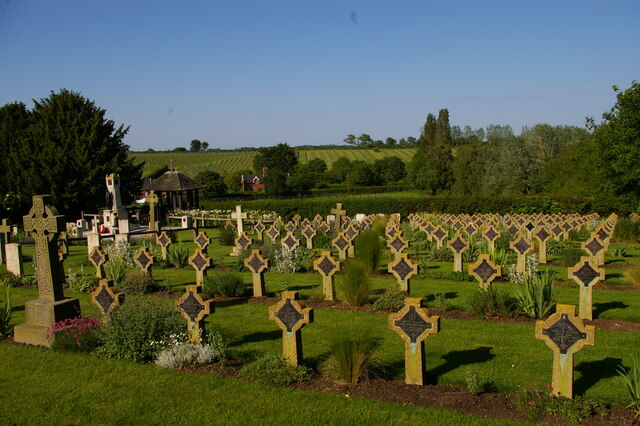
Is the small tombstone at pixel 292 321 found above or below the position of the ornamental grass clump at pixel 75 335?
above

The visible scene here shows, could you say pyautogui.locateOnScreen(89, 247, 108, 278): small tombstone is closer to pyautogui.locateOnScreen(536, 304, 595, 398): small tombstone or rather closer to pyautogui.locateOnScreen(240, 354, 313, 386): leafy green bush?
pyautogui.locateOnScreen(240, 354, 313, 386): leafy green bush

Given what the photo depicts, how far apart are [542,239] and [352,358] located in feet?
37.9

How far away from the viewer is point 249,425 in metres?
5.85

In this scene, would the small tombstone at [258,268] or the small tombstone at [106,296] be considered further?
the small tombstone at [258,268]

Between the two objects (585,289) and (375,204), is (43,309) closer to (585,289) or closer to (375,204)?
(585,289)

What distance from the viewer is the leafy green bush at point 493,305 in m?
10.1

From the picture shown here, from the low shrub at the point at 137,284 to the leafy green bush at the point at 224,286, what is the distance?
1714 mm

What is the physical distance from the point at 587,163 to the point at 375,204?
16.6 m

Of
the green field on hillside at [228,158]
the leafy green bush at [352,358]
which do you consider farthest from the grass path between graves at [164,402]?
the green field on hillside at [228,158]

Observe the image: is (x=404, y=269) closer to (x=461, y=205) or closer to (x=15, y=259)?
(x=15, y=259)

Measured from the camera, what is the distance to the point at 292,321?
7469mm

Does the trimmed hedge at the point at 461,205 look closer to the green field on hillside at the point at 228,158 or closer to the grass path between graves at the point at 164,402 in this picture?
the grass path between graves at the point at 164,402

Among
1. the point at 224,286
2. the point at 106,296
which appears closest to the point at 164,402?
the point at 106,296

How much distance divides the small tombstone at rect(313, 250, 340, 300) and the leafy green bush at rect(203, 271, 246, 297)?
215 cm
